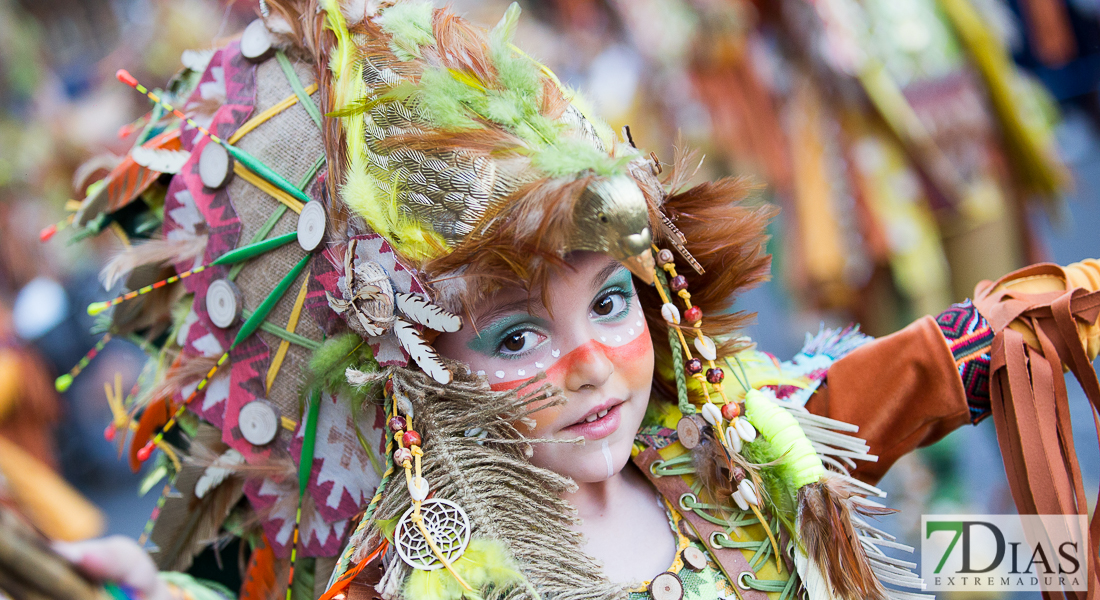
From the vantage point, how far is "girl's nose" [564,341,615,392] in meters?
1.08

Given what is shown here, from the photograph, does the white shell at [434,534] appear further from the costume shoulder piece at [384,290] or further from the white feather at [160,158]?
the white feather at [160,158]

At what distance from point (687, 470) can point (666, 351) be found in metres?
0.19

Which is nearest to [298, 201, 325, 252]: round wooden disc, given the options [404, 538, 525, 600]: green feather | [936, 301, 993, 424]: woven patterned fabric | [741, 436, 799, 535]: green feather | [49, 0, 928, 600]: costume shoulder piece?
[49, 0, 928, 600]: costume shoulder piece

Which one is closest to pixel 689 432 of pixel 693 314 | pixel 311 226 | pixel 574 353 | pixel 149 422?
pixel 693 314

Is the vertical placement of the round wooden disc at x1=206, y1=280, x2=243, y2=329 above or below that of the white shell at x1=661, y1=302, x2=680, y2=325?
below

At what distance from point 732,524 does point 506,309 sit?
1.57 feet

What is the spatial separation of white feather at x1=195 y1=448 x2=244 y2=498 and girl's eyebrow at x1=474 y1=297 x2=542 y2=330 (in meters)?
0.51

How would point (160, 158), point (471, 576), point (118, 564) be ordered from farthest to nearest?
point (160, 158)
point (471, 576)
point (118, 564)

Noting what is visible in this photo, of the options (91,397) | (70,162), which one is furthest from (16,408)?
(70,162)

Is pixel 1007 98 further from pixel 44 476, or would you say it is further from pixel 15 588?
pixel 44 476

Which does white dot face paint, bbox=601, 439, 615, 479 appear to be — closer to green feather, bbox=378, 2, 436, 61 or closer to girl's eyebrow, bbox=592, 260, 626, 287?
girl's eyebrow, bbox=592, 260, 626, 287

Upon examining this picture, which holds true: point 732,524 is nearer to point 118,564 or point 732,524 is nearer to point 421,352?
point 421,352

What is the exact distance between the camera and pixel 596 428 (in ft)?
3.65

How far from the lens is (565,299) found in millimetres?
1083
